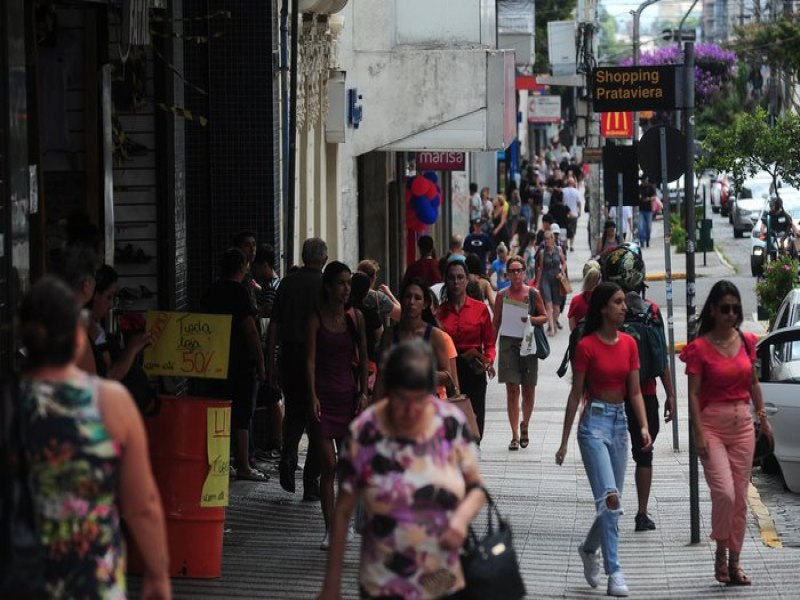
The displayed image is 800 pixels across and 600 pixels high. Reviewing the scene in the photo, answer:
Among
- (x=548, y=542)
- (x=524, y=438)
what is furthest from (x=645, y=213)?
(x=548, y=542)

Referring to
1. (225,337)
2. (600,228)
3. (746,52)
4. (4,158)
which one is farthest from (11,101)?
(746,52)

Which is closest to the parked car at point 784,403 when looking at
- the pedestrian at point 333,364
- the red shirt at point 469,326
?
Answer: the red shirt at point 469,326

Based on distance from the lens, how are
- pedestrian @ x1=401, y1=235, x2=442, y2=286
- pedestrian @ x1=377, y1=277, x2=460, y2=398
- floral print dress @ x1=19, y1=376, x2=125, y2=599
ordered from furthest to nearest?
1. pedestrian @ x1=401, y1=235, x2=442, y2=286
2. pedestrian @ x1=377, y1=277, x2=460, y2=398
3. floral print dress @ x1=19, y1=376, x2=125, y2=599

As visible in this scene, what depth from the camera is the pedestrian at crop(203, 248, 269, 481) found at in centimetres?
1230

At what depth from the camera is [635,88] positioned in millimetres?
12477

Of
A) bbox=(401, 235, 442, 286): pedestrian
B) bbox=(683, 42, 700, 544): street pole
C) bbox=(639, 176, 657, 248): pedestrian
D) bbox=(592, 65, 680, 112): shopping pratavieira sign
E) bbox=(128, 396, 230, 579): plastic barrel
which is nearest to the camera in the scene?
bbox=(128, 396, 230, 579): plastic barrel

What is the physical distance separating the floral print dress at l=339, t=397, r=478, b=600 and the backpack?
535 cm

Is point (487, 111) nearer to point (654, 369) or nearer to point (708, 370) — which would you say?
point (654, 369)

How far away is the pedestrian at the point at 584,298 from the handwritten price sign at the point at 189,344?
3.91 m

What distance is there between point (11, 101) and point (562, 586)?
401 cm

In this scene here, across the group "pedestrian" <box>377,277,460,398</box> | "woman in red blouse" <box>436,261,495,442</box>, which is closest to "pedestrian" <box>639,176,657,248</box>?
"woman in red blouse" <box>436,261,495,442</box>

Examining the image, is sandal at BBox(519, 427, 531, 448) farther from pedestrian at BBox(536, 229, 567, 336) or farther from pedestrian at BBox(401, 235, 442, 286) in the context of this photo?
pedestrian at BBox(536, 229, 567, 336)

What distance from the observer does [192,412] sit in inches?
367

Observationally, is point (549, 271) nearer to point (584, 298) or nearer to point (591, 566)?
point (584, 298)
